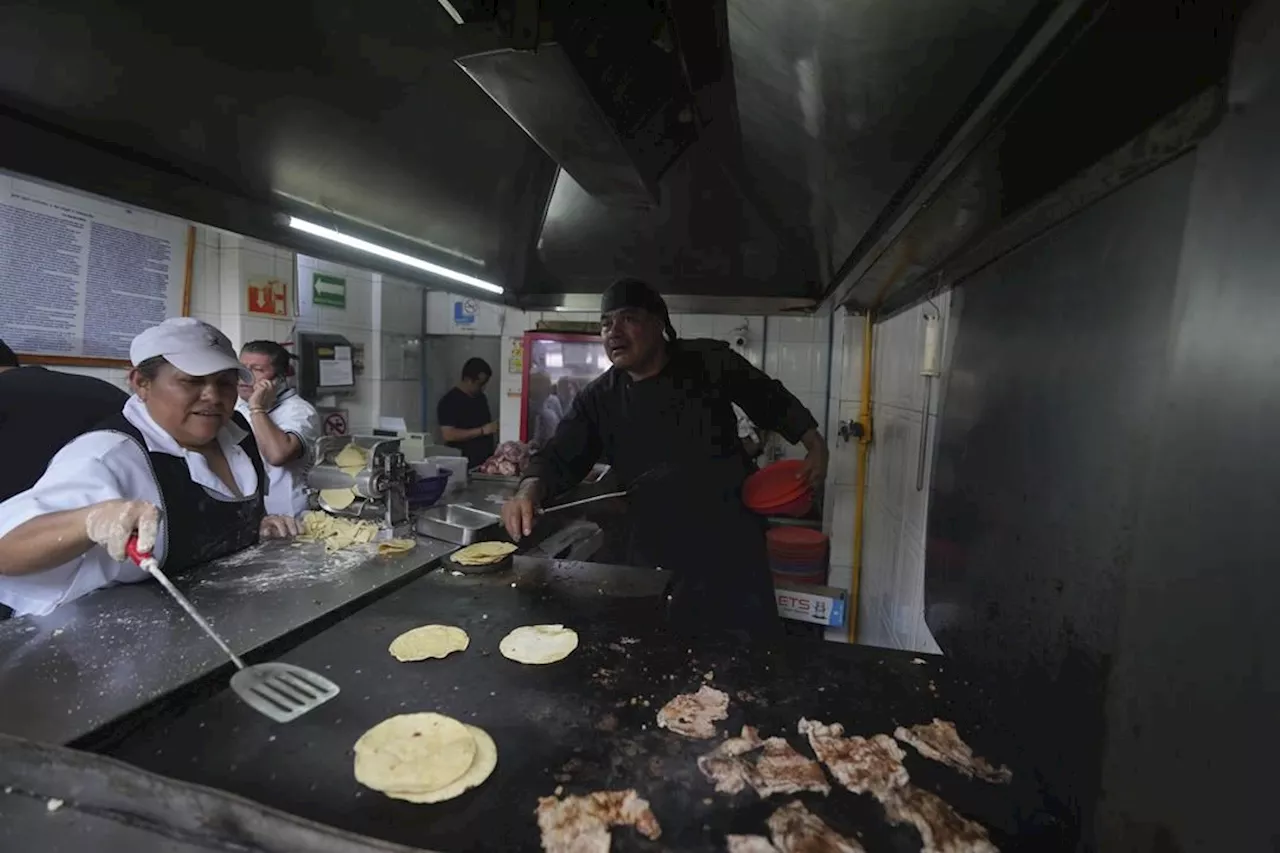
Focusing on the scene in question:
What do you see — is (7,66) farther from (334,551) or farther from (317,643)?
(334,551)

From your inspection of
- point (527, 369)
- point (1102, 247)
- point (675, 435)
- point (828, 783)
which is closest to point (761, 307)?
point (675, 435)

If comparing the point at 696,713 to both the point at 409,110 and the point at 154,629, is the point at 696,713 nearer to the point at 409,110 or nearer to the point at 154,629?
the point at 154,629

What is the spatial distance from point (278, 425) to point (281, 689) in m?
2.12

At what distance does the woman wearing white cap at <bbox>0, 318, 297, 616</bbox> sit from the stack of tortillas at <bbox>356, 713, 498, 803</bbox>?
0.71 metres

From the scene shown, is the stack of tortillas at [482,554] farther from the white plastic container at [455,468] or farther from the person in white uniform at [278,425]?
the white plastic container at [455,468]

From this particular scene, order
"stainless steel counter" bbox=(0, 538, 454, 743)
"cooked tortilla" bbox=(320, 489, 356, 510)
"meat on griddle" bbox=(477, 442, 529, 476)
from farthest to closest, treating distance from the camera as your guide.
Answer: "meat on griddle" bbox=(477, 442, 529, 476) → "cooked tortilla" bbox=(320, 489, 356, 510) → "stainless steel counter" bbox=(0, 538, 454, 743)

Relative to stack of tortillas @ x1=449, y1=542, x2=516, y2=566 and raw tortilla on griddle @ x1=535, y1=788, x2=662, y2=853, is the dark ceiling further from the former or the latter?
raw tortilla on griddle @ x1=535, y1=788, x2=662, y2=853

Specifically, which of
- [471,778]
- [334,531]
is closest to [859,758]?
[471,778]

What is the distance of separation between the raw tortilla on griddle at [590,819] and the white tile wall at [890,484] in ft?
4.23

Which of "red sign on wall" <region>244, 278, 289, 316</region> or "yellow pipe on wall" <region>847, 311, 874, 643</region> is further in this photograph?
"red sign on wall" <region>244, 278, 289, 316</region>

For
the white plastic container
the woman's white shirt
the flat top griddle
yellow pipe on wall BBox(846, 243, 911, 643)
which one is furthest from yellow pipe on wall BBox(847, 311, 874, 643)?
the woman's white shirt

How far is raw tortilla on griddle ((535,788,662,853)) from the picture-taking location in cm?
76

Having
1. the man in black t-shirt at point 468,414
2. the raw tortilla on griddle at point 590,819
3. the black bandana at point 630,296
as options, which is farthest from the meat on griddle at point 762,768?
the man in black t-shirt at point 468,414

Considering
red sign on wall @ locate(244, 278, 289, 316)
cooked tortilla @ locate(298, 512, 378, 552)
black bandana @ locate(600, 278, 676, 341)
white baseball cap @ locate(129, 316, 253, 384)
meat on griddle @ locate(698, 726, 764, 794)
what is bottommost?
meat on griddle @ locate(698, 726, 764, 794)
